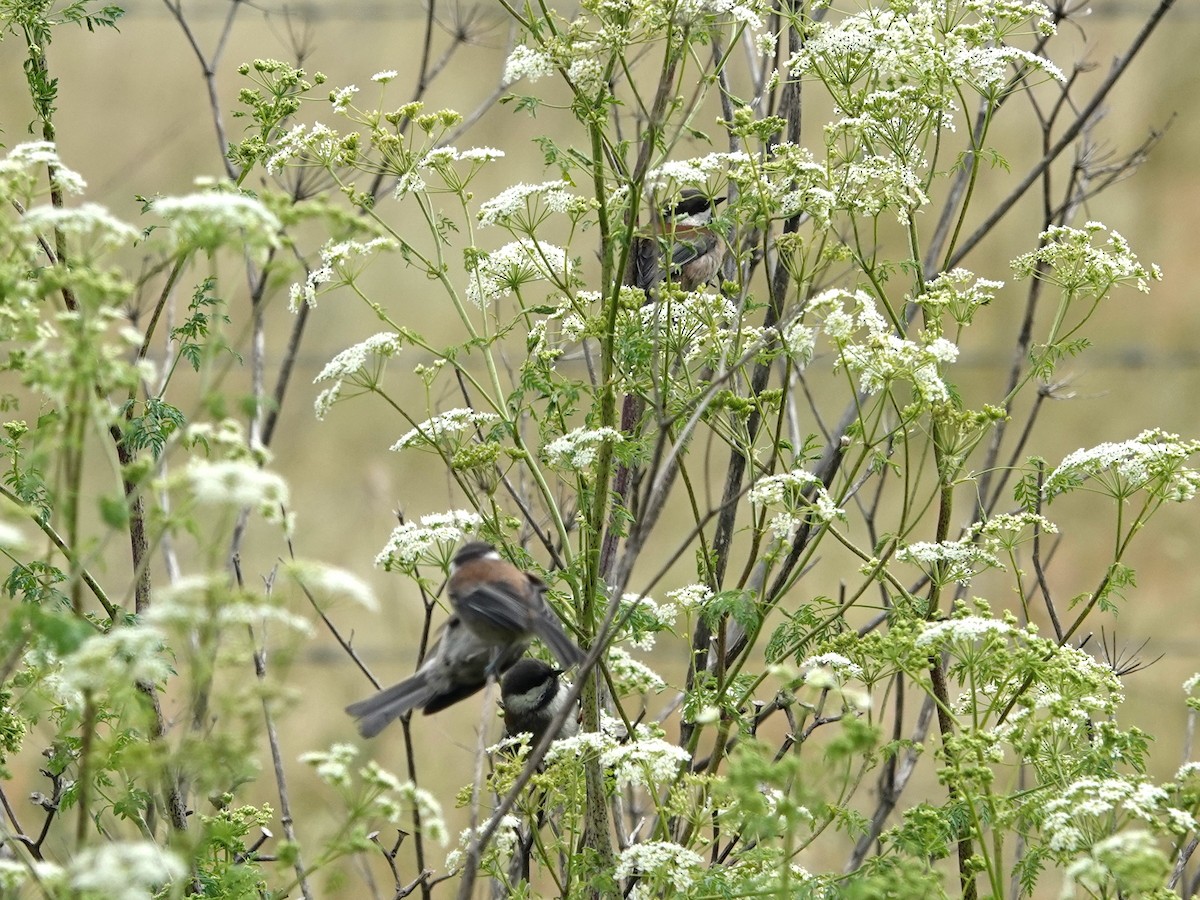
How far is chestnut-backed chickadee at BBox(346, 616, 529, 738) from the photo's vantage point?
2.65 m

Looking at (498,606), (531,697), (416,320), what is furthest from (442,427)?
(416,320)

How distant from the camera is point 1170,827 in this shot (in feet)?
7.23

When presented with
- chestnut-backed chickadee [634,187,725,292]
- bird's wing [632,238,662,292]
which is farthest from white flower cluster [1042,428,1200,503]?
bird's wing [632,238,662,292]

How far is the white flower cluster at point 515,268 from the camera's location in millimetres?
2984

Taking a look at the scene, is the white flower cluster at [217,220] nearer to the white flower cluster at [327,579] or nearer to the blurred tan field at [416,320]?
the white flower cluster at [327,579]

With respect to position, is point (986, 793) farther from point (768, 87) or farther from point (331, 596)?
point (768, 87)

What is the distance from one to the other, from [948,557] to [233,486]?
1809 millimetres

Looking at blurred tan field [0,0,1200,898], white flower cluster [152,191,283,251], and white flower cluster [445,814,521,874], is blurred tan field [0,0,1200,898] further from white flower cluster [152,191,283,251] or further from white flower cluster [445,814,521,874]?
white flower cluster [152,191,283,251]

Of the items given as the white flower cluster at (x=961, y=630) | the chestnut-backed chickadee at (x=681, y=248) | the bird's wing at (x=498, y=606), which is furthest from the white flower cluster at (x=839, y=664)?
the chestnut-backed chickadee at (x=681, y=248)

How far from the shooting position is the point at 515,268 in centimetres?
308

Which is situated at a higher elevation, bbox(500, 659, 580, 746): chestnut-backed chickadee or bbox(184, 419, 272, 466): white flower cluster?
bbox(500, 659, 580, 746): chestnut-backed chickadee

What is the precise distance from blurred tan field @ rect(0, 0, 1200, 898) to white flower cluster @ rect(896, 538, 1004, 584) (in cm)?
327

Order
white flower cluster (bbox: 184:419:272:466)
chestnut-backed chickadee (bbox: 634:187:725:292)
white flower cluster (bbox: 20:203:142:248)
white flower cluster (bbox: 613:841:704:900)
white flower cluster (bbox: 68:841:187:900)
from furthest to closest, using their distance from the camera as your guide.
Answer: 1. chestnut-backed chickadee (bbox: 634:187:725:292)
2. white flower cluster (bbox: 613:841:704:900)
3. white flower cluster (bbox: 20:203:142:248)
4. white flower cluster (bbox: 184:419:272:466)
5. white flower cluster (bbox: 68:841:187:900)

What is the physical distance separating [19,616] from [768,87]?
7.17 feet
